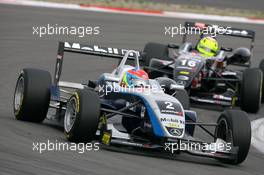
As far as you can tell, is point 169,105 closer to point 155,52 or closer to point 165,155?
point 165,155

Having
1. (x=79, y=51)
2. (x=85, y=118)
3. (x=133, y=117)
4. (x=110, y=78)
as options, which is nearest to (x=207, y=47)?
(x=79, y=51)

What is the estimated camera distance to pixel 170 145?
40.0 ft

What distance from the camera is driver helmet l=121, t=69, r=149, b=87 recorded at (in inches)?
529

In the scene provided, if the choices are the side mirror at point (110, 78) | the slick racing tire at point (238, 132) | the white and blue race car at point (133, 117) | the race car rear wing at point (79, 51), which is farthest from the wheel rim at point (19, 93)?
the slick racing tire at point (238, 132)

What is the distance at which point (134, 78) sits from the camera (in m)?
13.6

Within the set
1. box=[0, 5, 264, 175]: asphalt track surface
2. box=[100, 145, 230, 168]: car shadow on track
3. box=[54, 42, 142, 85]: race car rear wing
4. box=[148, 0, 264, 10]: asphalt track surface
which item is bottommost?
box=[100, 145, 230, 168]: car shadow on track

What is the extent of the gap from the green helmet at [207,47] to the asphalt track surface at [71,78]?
2.18 metres

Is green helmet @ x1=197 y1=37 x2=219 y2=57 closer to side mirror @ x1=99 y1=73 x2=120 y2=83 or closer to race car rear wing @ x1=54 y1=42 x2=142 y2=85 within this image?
race car rear wing @ x1=54 y1=42 x2=142 y2=85

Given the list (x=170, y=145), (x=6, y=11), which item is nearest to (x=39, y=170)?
(x=170, y=145)

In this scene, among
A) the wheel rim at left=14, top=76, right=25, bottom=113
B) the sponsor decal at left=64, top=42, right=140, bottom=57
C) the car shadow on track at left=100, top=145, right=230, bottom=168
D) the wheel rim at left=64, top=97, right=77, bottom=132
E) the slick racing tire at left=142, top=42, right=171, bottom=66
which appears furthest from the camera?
the slick racing tire at left=142, top=42, right=171, bottom=66

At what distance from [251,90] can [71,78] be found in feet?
15.7

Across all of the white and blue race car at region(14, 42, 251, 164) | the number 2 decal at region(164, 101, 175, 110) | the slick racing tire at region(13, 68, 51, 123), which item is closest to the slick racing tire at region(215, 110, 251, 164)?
the white and blue race car at region(14, 42, 251, 164)

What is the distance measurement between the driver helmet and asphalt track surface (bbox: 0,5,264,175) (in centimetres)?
128

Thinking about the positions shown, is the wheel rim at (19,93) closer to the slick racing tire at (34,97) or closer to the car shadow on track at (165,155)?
the slick racing tire at (34,97)
